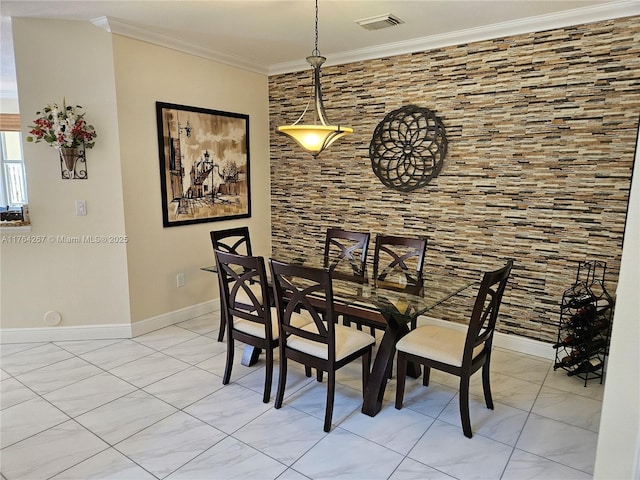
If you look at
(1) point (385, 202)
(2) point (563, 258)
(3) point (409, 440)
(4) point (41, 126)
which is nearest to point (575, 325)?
(2) point (563, 258)

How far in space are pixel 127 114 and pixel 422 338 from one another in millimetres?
2911

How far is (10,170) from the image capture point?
665 cm

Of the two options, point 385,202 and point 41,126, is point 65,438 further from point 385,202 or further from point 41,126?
point 385,202

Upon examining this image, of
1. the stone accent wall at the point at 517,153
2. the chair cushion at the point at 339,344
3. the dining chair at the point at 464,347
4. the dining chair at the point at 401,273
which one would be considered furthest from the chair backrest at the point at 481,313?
the stone accent wall at the point at 517,153

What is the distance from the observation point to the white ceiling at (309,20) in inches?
110

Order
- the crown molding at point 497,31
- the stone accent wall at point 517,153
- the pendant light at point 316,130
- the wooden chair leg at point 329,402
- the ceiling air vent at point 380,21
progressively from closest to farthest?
the wooden chair leg at point 329,402 < the pendant light at point 316,130 < the crown molding at point 497,31 < the stone accent wall at point 517,153 < the ceiling air vent at point 380,21

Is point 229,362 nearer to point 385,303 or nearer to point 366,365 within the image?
point 366,365

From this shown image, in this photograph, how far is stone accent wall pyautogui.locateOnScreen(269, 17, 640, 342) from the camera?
9.43 ft

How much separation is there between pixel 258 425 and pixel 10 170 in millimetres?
6730

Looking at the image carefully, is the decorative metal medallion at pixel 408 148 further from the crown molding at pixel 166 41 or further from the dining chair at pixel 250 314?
the dining chair at pixel 250 314

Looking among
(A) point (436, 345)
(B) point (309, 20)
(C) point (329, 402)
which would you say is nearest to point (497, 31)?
(B) point (309, 20)

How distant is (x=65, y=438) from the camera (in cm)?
225

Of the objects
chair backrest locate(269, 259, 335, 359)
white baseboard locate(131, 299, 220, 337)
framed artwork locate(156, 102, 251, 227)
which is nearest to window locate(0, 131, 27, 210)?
framed artwork locate(156, 102, 251, 227)

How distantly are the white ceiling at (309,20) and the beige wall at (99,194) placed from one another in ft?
0.65
